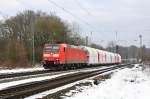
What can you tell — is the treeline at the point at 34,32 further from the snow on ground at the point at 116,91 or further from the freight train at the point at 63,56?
the snow on ground at the point at 116,91

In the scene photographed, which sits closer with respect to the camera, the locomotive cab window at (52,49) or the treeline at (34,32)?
the locomotive cab window at (52,49)

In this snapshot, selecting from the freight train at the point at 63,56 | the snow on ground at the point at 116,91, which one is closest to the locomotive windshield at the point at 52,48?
the freight train at the point at 63,56

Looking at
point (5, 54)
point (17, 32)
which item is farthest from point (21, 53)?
point (17, 32)

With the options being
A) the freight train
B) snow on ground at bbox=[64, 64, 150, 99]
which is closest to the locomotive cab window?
the freight train

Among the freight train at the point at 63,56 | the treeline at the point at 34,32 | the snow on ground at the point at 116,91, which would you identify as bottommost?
the snow on ground at the point at 116,91

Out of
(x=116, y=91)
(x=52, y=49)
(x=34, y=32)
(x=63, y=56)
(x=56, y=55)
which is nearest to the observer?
(x=116, y=91)

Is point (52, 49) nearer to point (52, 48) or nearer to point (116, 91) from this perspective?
point (52, 48)

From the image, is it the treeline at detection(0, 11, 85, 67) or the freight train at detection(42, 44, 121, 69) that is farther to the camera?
the treeline at detection(0, 11, 85, 67)

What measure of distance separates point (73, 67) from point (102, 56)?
23406 mm

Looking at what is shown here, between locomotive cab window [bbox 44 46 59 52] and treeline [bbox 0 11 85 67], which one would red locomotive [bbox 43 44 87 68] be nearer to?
locomotive cab window [bbox 44 46 59 52]

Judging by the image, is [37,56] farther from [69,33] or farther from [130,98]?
[130,98]

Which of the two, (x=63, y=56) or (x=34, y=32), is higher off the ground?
(x=34, y=32)

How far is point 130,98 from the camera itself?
13.2 meters

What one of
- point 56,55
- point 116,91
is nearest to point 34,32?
point 56,55
